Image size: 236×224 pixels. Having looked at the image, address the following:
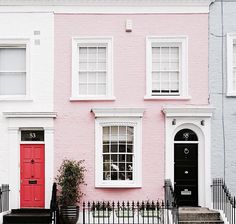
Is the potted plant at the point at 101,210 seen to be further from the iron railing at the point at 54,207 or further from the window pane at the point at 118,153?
the iron railing at the point at 54,207

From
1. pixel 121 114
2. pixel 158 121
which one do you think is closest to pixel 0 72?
pixel 121 114

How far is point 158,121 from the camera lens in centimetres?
2041

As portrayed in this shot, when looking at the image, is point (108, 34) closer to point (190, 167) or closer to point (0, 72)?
point (0, 72)

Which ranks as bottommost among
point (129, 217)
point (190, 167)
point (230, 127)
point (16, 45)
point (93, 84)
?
point (129, 217)

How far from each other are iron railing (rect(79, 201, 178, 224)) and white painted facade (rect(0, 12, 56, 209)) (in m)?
1.68

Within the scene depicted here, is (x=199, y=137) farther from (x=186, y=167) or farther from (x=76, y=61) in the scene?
(x=76, y=61)

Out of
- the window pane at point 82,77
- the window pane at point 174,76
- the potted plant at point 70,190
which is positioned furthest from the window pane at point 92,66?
the potted plant at point 70,190

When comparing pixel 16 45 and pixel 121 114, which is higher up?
pixel 16 45

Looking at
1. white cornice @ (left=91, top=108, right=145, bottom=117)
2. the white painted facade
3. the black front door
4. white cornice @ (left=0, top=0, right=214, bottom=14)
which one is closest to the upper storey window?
the white painted facade

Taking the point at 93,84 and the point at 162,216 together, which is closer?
the point at 162,216

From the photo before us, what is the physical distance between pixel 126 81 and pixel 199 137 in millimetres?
3247

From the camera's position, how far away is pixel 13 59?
20828 mm

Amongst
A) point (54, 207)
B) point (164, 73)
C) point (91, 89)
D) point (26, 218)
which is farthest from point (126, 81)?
point (26, 218)

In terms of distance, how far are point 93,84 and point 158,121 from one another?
267 cm
